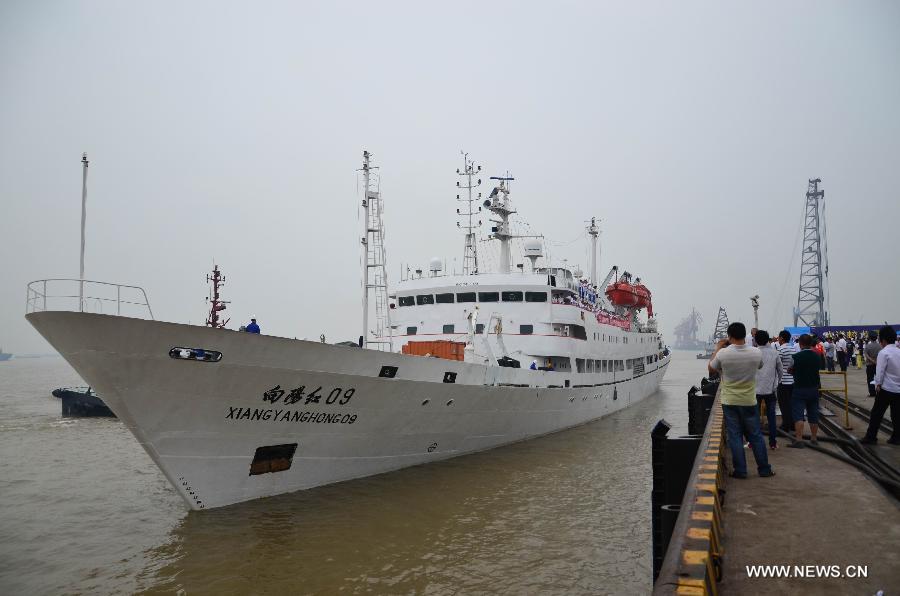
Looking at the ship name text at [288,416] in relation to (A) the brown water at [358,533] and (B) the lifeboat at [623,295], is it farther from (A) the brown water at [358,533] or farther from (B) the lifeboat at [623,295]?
(B) the lifeboat at [623,295]

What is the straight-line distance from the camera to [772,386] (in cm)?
762

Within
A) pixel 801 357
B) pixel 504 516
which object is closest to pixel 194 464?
pixel 504 516

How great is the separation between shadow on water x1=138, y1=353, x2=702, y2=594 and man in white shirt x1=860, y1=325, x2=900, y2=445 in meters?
3.66

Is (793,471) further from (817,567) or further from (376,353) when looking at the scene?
(376,353)

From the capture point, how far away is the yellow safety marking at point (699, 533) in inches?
127

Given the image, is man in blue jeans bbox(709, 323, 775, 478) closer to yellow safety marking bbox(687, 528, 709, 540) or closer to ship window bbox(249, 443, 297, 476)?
yellow safety marking bbox(687, 528, 709, 540)

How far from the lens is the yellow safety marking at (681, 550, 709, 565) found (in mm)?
2863

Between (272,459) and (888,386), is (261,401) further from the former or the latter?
(888,386)

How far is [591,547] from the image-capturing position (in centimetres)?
811

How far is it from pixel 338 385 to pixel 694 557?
7.63 metres

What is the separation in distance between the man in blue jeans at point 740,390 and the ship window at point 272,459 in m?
7.35

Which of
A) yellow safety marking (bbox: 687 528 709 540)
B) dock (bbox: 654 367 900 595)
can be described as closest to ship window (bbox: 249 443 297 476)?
dock (bbox: 654 367 900 595)
